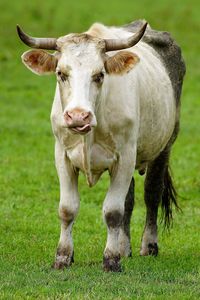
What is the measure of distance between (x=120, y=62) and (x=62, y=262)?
1.98 m

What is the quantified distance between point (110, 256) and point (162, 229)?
3.35 m

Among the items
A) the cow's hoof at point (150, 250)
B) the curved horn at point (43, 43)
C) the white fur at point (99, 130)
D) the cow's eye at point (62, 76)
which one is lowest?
the cow's hoof at point (150, 250)

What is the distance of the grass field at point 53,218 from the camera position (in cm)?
877

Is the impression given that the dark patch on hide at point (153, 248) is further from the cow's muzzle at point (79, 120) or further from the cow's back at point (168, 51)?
the cow's muzzle at point (79, 120)

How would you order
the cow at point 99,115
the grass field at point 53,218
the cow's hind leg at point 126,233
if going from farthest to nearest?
the cow's hind leg at point 126,233, the cow at point 99,115, the grass field at point 53,218

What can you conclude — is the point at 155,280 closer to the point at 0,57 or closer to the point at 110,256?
the point at 110,256

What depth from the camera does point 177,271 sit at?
993 cm

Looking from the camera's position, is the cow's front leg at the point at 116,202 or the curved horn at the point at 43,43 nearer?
the curved horn at the point at 43,43

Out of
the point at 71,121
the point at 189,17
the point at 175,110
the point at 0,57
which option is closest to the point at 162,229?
the point at 175,110

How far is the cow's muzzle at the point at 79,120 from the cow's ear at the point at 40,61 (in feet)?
3.00

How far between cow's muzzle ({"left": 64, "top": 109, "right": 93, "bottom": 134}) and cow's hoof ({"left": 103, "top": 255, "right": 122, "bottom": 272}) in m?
1.44

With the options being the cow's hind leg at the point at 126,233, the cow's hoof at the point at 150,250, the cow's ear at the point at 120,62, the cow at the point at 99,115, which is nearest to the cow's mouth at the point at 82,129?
the cow at the point at 99,115

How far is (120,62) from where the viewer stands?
976cm

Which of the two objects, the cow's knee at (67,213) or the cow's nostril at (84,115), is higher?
the cow's nostril at (84,115)
